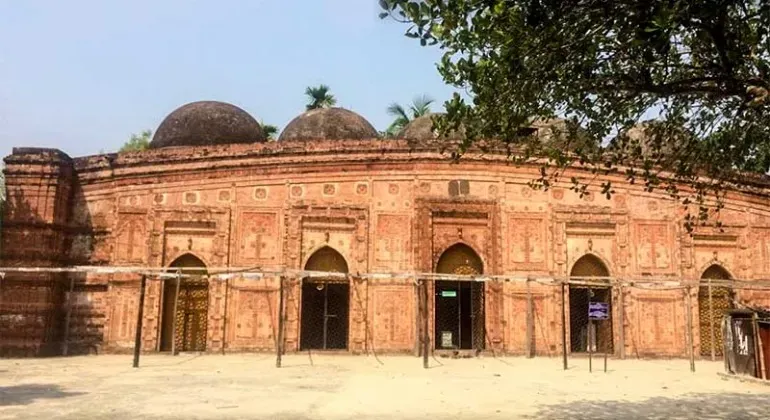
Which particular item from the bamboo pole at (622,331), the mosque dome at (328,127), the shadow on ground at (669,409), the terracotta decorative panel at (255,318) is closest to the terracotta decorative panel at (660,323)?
the bamboo pole at (622,331)

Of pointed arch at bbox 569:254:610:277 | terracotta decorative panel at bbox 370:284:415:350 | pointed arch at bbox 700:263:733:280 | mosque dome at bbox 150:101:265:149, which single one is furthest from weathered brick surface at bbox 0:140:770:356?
mosque dome at bbox 150:101:265:149

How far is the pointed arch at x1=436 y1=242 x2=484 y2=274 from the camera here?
14.9 meters

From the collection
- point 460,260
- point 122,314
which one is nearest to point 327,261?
point 460,260

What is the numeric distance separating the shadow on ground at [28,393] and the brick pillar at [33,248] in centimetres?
524

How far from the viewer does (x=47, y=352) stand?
14039 mm

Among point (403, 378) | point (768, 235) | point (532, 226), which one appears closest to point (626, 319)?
point (532, 226)

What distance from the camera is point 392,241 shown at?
14.7 meters

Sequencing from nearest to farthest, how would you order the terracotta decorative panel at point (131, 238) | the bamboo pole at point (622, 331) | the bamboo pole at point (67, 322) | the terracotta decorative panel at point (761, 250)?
the bamboo pole at point (67, 322), the bamboo pole at point (622, 331), the terracotta decorative panel at point (131, 238), the terracotta decorative panel at point (761, 250)

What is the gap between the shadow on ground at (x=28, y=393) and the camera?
25.7 ft

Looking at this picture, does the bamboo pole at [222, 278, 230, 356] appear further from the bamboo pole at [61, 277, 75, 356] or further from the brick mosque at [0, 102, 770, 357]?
the bamboo pole at [61, 277, 75, 356]

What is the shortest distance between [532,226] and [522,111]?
28.4 ft

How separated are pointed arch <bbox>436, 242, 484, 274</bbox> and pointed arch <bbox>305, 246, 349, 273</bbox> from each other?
7.30 feet

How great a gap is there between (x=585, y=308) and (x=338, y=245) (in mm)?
5888

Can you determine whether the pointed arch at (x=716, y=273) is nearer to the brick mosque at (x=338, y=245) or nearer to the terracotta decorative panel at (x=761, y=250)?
the brick mosque at (x=338, y=245)
